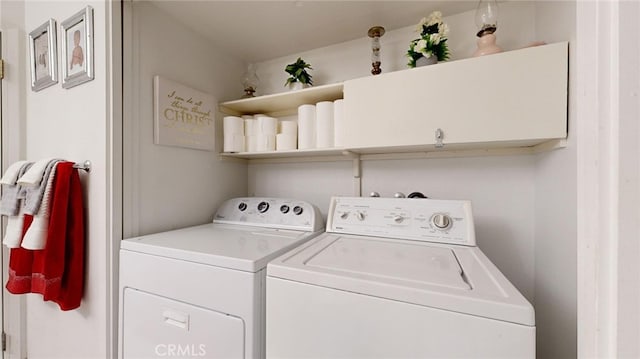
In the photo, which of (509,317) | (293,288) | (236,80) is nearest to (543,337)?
(509,317)

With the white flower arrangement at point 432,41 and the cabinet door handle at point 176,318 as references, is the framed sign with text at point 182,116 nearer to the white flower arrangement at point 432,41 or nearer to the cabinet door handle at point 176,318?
the cabinet door handle at point 176,318

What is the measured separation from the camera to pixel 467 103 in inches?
42.0

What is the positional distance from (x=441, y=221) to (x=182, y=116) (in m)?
1.47

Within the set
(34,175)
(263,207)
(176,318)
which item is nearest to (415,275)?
(176,318)

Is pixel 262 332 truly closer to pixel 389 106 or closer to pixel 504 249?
pixel 389 106

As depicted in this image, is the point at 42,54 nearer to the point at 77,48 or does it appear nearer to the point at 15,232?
the point at 77,48

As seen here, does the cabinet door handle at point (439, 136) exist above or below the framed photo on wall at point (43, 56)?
below

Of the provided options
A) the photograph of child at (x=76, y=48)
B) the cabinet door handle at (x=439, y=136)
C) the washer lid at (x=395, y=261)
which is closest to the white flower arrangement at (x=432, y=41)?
the cabinet door handle at (x=439, y=136)

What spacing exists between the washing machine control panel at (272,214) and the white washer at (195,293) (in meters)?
0.16

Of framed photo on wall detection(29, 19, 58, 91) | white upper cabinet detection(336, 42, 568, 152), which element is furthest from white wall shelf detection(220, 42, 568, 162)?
framed photo on wall detection(29, 19, 58, 91)

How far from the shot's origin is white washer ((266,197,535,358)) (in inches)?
22.9

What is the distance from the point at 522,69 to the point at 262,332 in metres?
1.39

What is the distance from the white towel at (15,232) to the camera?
47.1 inches

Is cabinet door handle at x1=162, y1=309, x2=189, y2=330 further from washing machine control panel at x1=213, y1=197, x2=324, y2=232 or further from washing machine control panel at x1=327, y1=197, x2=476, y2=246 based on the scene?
washing machine control panel at x1=327, y1=197, x2=476, y2=246
